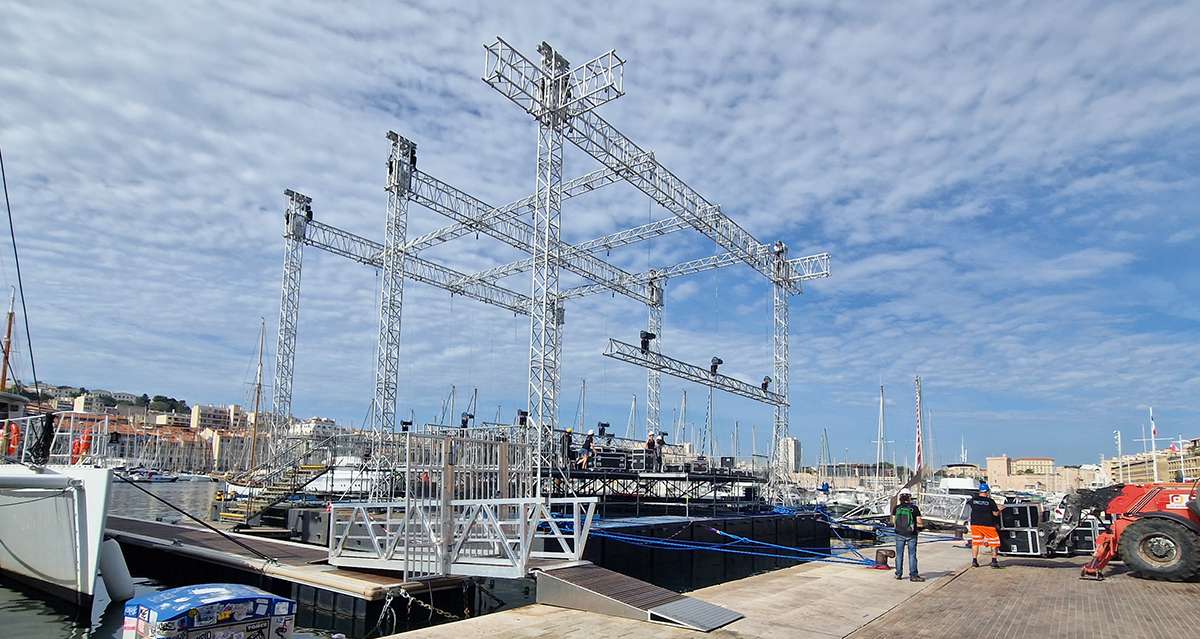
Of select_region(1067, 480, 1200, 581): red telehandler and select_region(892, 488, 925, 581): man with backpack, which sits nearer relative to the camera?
select_region(1067, 480, 1200, 581): red telehandler

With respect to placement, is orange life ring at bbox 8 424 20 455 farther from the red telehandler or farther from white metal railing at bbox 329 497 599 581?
the red telehandler

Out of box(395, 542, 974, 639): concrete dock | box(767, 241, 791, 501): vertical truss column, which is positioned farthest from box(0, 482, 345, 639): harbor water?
box(767, 241, 791, 501): vertical truss column

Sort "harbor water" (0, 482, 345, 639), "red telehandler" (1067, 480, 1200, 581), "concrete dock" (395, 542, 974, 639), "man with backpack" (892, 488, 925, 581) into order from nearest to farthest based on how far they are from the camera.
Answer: "concrete dock" (395, 542, 974, 639)
"red telehandler" (1067, 480, 1200, 581)
"harbor water" (0, 482, 345, 639)
"man with backpack" (892, 488, 925, 581)

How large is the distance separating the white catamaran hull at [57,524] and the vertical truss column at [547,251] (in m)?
8.98

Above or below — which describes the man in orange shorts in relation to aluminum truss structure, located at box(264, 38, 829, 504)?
below

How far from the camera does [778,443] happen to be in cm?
3194

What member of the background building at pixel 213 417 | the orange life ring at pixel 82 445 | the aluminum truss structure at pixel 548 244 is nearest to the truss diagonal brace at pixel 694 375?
the aluminum truss structure at pixel 548 244

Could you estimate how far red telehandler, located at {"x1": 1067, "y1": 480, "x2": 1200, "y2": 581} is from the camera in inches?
446

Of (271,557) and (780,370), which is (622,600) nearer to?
(271,557)

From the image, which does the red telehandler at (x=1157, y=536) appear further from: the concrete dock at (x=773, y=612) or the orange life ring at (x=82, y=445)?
the orange life ring at (x=82, y=445)

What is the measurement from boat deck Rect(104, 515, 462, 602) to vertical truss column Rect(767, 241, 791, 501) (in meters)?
20.3

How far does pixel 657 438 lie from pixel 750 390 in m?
4.59

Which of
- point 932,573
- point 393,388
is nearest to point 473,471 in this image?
point 932,573

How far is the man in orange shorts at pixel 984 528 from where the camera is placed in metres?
13.9
